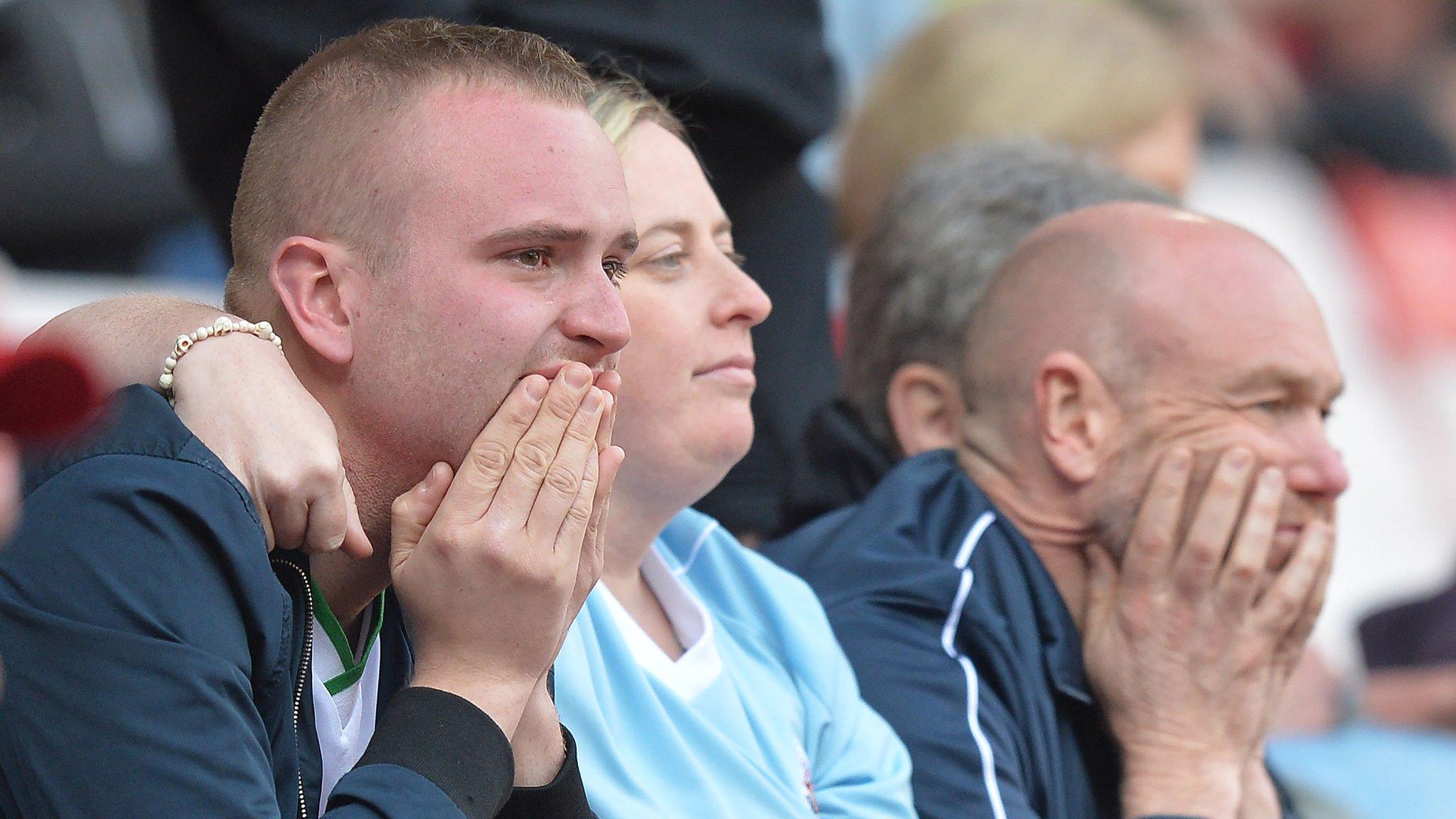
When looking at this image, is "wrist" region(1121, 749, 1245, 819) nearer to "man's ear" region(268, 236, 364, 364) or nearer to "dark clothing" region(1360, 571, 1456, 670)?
"man's ear" region(268, 236, 364, 364)

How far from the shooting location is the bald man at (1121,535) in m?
2.27

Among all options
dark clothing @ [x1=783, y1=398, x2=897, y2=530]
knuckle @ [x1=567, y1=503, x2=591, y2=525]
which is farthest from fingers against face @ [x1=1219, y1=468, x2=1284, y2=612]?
knuckle @ [x1=567, y1=503, x2=591, y2=525]

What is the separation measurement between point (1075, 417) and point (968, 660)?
436mm

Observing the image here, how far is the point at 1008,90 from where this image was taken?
3650 millimetres

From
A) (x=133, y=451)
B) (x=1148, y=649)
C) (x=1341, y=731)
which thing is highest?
(x=133, y=451)

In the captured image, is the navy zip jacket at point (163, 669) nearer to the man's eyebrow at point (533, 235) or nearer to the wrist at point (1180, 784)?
the man's eyebrow at point (533, 235)

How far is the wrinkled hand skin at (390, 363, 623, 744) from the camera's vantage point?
1.44 metres

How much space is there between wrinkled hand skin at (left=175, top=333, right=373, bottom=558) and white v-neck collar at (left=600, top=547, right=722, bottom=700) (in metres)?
0.47

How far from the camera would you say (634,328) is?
195 cm

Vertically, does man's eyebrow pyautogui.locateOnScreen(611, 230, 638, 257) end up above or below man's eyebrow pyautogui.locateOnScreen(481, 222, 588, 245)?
below

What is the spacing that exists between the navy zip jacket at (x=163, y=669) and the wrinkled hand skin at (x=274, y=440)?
0.12 feet

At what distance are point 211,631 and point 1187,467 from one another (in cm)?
152

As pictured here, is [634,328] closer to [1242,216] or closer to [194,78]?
[194,78]

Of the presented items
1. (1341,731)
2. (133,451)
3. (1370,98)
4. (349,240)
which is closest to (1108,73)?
(1341,731)
